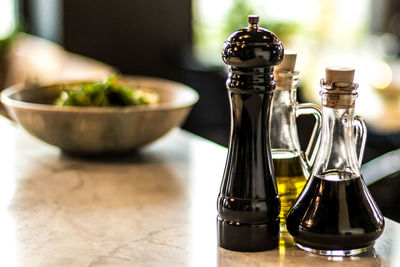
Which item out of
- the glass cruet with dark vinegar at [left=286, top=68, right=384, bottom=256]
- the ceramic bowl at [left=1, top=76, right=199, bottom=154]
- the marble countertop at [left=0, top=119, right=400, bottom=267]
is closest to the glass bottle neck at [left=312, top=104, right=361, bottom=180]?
the glass cruet with dark vinegar at [left=286, top=68, right=384, bottom=256]

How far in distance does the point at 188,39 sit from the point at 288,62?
12.4ft

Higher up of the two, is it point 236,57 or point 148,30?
point 236,57

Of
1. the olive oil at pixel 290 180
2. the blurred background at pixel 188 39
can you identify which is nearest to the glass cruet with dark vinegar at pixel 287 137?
the olive oil at pixel 290 180

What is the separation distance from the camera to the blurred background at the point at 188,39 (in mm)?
3533

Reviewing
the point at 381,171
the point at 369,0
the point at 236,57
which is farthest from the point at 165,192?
the point at 369,0

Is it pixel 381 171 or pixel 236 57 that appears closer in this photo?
pixel 236 57

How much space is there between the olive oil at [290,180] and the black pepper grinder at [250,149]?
5 cm

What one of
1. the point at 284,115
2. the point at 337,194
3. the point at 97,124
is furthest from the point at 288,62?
the point at 97,124

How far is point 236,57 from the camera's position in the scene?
2.35 ft

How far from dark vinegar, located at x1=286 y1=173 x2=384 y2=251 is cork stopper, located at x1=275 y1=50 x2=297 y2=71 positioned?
5.7 inches

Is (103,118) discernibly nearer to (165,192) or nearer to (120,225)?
(165,192)

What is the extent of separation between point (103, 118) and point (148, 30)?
10.5 ft

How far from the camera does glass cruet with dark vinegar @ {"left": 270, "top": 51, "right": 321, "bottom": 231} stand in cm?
80

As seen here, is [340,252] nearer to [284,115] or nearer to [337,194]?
[337,194]
